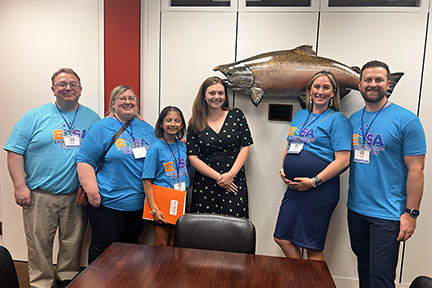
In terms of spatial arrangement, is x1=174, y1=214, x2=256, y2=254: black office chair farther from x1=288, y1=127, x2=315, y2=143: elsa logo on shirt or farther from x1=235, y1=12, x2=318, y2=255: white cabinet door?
x1=235, y1=12, x2=318, y2=255: white cabinet door

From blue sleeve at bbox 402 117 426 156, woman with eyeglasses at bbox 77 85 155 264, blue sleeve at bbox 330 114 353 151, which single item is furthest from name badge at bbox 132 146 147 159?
blue sleeve at bbox 402 117 426 156

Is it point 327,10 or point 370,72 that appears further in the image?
point 327,10

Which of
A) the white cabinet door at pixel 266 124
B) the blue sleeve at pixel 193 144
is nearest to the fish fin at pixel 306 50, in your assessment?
the white cabinet door at pixel 266 124

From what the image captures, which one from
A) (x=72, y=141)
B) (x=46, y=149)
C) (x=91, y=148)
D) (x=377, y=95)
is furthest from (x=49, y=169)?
(x=377, y=95)

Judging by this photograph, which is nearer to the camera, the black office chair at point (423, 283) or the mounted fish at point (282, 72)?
the black office chair at point (423, 283)

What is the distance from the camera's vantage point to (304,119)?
7.16ft

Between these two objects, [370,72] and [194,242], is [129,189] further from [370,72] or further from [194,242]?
[370,72]

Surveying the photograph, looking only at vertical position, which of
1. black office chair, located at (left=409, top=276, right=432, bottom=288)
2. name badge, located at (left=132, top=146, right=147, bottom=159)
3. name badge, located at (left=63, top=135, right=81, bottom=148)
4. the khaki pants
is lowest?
the khaki pants

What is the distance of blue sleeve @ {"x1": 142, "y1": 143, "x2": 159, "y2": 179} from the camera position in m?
2.16

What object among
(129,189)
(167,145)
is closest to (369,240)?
(167,145)

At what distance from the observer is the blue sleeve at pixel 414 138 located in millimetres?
1817

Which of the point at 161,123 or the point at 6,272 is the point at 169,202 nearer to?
the point at 161,123

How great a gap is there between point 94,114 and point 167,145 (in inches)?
28.9

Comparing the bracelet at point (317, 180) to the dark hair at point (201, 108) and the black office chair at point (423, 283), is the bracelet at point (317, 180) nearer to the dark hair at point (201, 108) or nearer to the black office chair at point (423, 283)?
the dark hair at point (201, 108)
